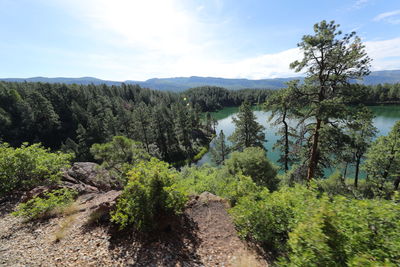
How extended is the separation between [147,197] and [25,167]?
22.2ft

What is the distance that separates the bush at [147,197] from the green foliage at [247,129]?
16251mm

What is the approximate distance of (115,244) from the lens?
4848 mm

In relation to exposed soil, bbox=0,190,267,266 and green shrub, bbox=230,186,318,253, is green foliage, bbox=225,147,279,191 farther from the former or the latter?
green shrub, bbox=230,186,318,253

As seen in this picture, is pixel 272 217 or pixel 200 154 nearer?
pixel 272 217

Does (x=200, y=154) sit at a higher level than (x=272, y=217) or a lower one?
lower

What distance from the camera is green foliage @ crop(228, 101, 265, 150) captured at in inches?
802

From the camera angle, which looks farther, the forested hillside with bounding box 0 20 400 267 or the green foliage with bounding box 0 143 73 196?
the green foliage with bounding box 0 143 73 196

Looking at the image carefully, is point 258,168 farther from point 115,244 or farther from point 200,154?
point 200,154

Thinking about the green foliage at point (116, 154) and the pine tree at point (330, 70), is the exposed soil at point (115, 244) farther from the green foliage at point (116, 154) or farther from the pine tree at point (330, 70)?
the pine tree at point (330, 70)

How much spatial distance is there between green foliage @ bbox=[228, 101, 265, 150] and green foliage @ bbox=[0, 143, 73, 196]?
16867 millimetres

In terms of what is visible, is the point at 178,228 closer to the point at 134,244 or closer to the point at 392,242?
the point at 134,244

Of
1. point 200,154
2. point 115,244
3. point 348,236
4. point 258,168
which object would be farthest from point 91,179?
point 200,154

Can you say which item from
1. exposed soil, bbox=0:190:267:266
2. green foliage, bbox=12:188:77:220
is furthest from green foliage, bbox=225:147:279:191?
green foliage, bbox=12:188:77:220

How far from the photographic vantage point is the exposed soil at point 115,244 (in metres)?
4.39
